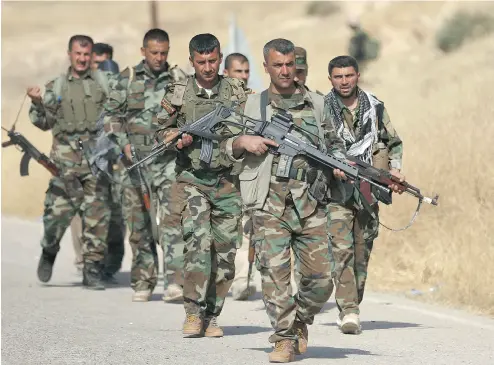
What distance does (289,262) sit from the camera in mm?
8406

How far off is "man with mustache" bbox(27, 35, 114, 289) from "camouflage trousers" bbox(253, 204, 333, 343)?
5.18 meters

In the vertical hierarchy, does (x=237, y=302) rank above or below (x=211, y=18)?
below

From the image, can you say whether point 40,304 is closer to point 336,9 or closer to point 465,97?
point 465,97

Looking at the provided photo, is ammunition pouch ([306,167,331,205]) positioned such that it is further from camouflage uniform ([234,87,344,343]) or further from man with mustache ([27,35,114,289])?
man with mustache ([27,35,114,289])

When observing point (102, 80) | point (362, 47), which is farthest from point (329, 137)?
point (362, 47)

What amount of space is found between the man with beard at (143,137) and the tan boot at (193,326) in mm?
2564

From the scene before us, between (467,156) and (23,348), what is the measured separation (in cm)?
676

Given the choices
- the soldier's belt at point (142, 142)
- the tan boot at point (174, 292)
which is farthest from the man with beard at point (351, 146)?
the soldier's belt at point (142, 142)

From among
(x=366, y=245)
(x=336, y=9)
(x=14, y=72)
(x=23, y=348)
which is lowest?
(x=23, y=348)

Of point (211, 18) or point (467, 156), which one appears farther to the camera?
point (211, 18)

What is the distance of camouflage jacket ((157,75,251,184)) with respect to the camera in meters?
9.63

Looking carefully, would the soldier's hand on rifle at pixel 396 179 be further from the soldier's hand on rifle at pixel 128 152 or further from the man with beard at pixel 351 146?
the soldier's hand on rifle at pixel 128 152

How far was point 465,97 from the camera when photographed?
1791cm

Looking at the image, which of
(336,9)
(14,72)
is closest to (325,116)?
(14,72)
